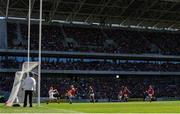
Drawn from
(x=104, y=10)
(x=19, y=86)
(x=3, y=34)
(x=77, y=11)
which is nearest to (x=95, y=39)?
(x=104, y=10)

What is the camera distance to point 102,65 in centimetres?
7206

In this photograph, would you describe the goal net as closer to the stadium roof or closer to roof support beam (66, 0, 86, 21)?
the stadium roof

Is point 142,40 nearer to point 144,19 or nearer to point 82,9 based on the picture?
point 144,19

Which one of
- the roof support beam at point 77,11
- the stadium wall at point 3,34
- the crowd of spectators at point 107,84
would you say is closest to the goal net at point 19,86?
the crowd of spectators at point 107,84

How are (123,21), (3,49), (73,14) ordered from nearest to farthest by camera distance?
(3,49)
(73,14)
(123,21)

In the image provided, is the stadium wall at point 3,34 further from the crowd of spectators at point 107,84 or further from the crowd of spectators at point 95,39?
the crowd of spectators at point 107,84

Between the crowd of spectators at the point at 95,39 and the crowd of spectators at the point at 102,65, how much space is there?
2.09 meters

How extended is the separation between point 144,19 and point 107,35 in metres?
6.74

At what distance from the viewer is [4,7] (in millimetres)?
67188

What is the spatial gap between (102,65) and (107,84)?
3.24 m

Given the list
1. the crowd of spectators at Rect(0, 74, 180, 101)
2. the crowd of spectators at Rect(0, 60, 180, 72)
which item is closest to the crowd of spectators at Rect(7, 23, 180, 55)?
the crowd of spectators at Rect(0, 60, 180, 72)

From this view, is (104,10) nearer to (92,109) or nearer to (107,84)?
(107,84)

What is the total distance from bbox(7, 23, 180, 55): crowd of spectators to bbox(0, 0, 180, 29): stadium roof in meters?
1.81

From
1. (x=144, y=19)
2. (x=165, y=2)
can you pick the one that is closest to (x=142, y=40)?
(x=144, y=19)
